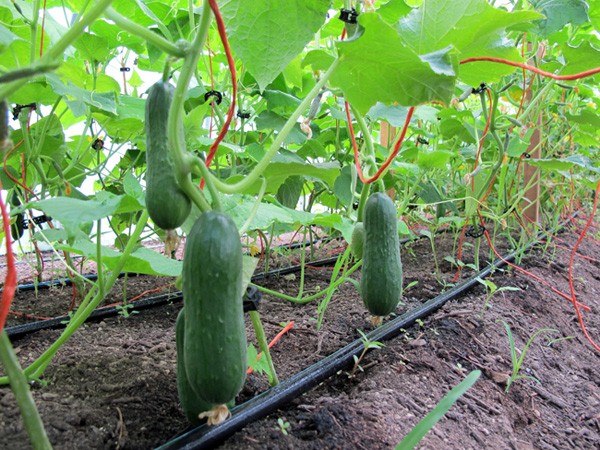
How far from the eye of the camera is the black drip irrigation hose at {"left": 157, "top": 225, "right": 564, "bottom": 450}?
0.83 meters

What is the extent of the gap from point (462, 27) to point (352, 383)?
0.96m

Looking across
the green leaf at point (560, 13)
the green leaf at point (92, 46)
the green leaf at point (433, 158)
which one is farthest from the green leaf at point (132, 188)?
the green leaf at point (560, 13)

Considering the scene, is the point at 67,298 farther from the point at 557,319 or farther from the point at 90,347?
the point at 557,319

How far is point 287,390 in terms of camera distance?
3.41 ft

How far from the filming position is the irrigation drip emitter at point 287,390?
83 cm

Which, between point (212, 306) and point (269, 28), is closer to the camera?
Result: point (212, 306)

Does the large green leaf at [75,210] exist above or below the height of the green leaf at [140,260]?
above

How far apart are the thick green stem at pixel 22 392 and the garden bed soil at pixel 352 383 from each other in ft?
0.66

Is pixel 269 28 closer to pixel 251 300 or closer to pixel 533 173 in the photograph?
pixel 251 300

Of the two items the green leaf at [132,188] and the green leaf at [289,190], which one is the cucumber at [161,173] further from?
the green leaf at [289,190]

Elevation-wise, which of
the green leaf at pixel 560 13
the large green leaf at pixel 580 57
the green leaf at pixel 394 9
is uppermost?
the green leaf at pixel 560 13

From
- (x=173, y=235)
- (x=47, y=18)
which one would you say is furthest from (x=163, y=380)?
(x=47, y=18)

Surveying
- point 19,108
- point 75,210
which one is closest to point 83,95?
point 19,108

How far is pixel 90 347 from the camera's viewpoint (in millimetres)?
1249
